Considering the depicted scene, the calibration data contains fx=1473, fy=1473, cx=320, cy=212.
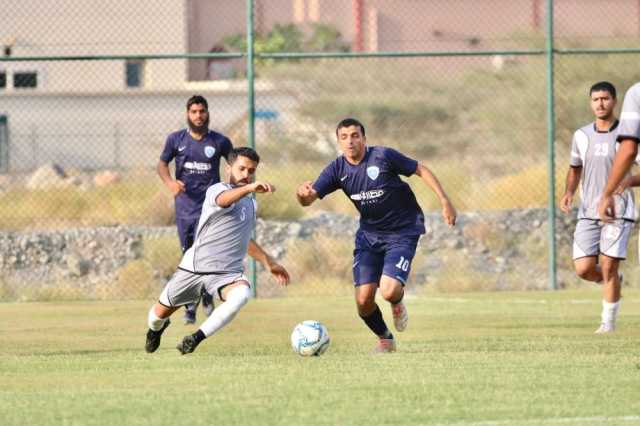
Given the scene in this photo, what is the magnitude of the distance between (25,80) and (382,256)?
2727cm

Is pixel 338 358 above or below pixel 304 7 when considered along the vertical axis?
below

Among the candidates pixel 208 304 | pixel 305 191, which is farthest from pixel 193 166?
pixel 305 191

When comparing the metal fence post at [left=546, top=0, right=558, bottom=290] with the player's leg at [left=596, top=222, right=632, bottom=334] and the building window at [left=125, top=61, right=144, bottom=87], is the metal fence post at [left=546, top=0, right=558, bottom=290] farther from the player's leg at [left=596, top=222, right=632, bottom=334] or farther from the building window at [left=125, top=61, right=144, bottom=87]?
the building window at [left=125, top=61, right=144, bottom=87]

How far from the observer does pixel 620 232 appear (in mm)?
12602

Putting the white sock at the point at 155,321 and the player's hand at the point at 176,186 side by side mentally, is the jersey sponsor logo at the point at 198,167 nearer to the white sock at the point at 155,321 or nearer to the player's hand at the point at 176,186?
the player's hand at the point at 176,186

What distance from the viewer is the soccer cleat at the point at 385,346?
1111 cm

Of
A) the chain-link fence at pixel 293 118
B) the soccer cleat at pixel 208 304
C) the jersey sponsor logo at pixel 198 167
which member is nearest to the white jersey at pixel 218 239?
the jersey sponsor logo at pixel 198 167

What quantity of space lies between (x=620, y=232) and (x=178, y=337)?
391 centimetres

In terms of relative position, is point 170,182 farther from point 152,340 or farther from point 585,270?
point 585,270

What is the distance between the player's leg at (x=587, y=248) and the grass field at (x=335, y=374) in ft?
1.71

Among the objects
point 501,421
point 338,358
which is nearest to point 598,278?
point 338,358

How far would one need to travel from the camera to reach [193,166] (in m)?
14.3

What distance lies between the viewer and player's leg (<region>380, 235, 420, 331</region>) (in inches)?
440

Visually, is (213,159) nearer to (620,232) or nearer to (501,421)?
(620,232)
